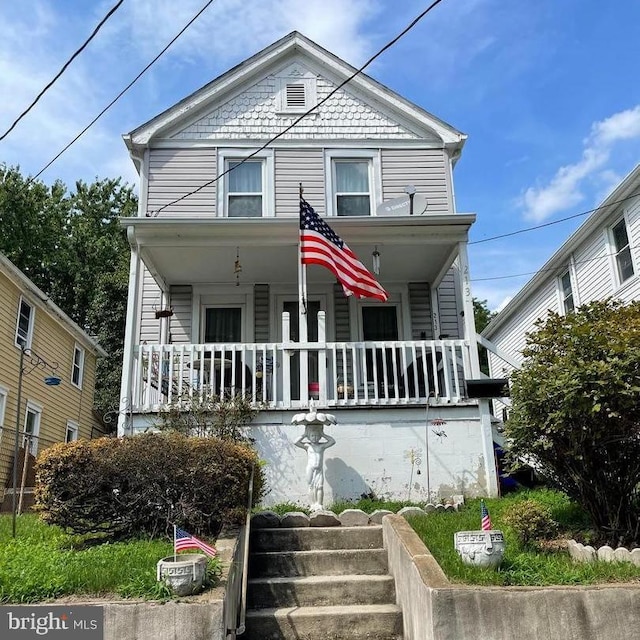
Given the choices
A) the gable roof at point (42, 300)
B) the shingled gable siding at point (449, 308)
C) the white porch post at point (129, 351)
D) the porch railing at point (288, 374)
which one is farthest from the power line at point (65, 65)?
the shingled gable siding at point (449, 308)

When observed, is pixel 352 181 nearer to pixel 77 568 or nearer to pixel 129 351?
pixel 129 351

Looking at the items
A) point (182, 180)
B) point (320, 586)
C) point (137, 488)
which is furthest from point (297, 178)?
Answer: point (320, 586)

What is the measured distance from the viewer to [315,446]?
7371 millimetres

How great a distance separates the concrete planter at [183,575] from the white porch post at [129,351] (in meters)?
4.44

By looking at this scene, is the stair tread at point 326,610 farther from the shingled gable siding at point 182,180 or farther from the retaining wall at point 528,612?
the shingled gable siding at point 182,180

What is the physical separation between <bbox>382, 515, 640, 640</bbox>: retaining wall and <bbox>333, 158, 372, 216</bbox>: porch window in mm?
8800

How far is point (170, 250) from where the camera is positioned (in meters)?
9.70

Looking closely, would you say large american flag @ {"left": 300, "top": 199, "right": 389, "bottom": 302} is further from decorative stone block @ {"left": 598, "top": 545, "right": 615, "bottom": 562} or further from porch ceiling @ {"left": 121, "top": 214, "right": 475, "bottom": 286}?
decorative stone block @ {"left": 598, "top": 545, "right": 615, "bottom": 562}

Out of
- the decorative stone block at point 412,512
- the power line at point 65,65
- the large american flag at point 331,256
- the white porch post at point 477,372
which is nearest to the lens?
the power line at point 65,65

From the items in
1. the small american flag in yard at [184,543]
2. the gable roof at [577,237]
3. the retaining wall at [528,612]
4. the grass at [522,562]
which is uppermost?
the gable roof at [577,237]

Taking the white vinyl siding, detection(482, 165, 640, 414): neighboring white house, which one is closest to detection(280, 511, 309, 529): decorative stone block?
detection(482, 165, 640, 414): neighboring white house

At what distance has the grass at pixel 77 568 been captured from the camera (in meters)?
3.82

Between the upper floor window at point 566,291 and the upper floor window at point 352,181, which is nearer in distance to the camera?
the upper floor window at point 352,181

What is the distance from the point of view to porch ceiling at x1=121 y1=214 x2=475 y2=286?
9070 millimetres
